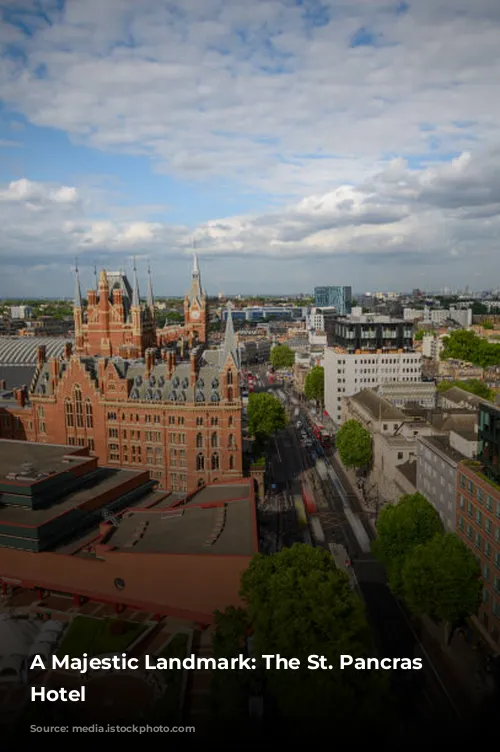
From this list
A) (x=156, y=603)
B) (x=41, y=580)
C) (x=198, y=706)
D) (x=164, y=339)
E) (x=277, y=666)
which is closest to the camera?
(x=277, y=666)

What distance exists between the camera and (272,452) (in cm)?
13388

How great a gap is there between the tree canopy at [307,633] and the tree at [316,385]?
132 metres

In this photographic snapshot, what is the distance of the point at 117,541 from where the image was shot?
62531mm

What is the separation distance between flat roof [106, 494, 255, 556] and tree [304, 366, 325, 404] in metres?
113

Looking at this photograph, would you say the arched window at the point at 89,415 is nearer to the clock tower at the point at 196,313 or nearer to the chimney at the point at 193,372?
the chimney at the point at 193,372

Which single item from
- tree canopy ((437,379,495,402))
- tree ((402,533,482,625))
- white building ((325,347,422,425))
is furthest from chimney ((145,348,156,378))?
tree canopy ((437,379,495,402))

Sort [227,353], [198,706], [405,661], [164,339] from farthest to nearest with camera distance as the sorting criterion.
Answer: [164,339] → [227,353] → [405,661] → [198,706]

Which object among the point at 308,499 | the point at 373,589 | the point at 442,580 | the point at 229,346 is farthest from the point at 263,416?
the point at 442,580

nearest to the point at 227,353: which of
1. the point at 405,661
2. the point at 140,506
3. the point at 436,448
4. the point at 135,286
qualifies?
the point at 140,506

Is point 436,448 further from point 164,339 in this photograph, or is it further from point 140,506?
point 164,339

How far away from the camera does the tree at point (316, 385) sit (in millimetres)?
181000

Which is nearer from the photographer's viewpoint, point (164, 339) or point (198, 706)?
point (198, 706)

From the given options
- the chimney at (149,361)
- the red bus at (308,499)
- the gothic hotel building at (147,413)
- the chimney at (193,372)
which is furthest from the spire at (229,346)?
the red bus at (308,499)

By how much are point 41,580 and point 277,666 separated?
33.3 meters
